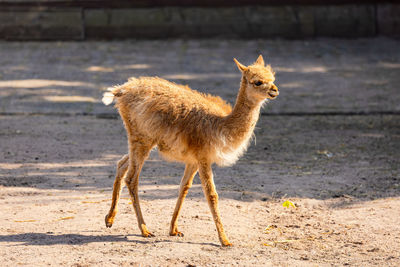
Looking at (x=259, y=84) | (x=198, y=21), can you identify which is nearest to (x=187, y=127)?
(x=259, y=84)

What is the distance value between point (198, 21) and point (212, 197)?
32.0ft

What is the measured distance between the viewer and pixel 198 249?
18.3 feet

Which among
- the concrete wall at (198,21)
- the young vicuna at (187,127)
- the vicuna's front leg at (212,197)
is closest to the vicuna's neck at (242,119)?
the young vicuna at (187,127)

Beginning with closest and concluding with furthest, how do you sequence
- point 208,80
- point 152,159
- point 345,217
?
1. point 345,217
2. point 152,159
3. point 208,80

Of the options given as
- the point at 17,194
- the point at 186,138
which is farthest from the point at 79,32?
the point at 186,138

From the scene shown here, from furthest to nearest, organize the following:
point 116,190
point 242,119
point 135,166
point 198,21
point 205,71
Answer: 1. point 198,21
2. point 205,71
3. point 116,190
4. point 135,166
5. point 242,119

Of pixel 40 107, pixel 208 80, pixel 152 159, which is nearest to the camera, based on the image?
pixel 152 159

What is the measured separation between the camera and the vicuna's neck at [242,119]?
19.0 feet

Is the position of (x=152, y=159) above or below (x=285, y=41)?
below

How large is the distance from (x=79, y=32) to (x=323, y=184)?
28.9ft

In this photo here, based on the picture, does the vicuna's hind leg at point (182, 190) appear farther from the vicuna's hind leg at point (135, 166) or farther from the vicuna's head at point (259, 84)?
the vicuna's head at point (259, 84)

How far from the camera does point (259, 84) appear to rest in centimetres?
563

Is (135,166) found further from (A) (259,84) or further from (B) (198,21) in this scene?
(B) (198,21)

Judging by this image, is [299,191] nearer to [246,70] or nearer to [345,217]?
[345,217]
